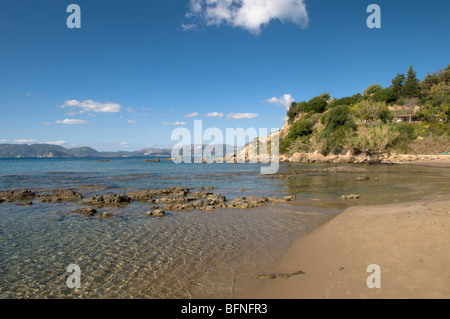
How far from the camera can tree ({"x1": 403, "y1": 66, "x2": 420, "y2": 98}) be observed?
8150 cm

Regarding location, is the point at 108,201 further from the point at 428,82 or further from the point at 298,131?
the point at 428,82

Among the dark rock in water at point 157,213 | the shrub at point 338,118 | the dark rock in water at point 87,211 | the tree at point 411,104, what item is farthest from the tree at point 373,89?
the dark rock in water at point 87,211

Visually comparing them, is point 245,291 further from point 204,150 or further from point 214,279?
point 204,150

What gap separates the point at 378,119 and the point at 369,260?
73854mm

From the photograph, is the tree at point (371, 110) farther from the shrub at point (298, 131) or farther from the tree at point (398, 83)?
the tree at point (398, 83)

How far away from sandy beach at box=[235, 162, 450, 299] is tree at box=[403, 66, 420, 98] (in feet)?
→ 308

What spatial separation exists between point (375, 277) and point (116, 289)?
5360 mm

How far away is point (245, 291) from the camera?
4957mm

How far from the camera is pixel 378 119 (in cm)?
6731

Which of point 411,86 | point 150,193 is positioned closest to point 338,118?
point 411,86

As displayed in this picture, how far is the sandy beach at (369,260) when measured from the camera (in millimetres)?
4492

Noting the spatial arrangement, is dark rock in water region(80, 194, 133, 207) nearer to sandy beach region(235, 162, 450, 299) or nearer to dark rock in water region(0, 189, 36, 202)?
dark rock in water region(0, 189, 36, 202)

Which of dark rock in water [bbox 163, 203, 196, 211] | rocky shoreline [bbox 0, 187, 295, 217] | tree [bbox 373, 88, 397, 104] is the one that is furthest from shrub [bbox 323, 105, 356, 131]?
dark rock in water [bbox 163, 203, 196, 211]

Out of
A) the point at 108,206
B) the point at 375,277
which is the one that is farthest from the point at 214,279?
the point at 108,206
